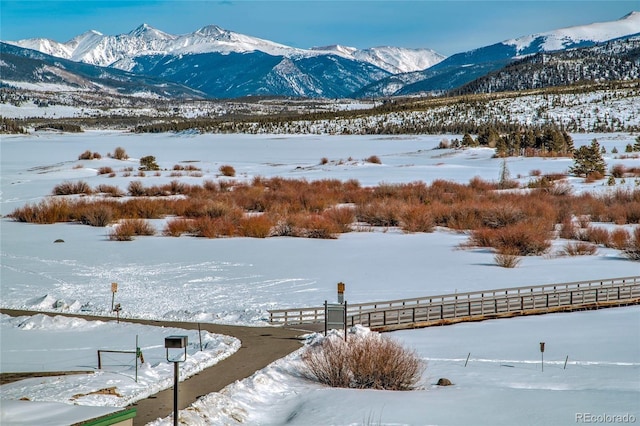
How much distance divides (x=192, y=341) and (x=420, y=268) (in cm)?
1316

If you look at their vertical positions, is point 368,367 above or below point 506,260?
above

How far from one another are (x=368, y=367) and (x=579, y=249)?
21034 mm

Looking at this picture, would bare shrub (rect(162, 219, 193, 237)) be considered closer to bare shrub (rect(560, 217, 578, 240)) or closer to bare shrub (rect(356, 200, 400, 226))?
bare shrub (rect(356, 200, 400, 226))

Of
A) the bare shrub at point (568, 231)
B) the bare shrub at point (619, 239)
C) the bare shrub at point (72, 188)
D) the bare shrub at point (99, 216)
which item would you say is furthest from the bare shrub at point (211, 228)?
the bare shrub at point (619, 239)

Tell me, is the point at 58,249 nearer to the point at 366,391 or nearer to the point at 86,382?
the point at 86,382

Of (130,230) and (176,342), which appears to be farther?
(130,230)

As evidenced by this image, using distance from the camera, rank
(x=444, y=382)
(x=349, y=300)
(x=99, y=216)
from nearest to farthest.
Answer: (x=444, y=382)
(x=349, y=300)
(x=99, y=216)

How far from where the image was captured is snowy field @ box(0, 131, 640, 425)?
545 inches

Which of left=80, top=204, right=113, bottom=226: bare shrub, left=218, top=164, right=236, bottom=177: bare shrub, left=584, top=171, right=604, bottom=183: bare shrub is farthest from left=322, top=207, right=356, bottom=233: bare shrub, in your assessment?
left=584, top=171, right=604, bottom=183: bare shrub

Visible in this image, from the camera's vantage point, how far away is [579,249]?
33438 mm

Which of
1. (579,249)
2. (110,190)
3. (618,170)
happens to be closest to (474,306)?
(579,249)

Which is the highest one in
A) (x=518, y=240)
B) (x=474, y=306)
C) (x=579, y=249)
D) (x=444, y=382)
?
(x=518, y=240)

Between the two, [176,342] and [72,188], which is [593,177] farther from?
[176,342]

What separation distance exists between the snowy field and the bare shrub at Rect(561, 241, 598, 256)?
454mm
